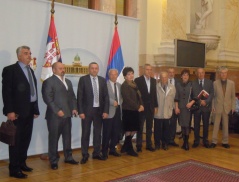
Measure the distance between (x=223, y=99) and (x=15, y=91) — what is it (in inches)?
135

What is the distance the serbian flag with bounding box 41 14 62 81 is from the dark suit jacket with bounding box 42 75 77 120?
36cm

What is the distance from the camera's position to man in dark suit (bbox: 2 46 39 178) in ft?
11.3

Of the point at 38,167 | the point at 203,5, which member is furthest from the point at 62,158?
the point at 203,5

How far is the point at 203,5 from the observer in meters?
7.91

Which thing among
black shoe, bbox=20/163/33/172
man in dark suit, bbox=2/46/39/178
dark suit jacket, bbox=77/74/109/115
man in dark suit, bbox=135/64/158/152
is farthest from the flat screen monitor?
black shoe, bbox=20/163/33/172

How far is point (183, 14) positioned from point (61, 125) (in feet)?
14.5

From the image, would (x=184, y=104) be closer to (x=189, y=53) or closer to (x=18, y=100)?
(x=189, y=53)

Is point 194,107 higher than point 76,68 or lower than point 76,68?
lower

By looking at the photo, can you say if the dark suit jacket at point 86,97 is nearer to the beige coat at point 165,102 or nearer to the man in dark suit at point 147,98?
the man in dark suit at point 147,98

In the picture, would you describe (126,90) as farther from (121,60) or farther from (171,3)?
(171,3)

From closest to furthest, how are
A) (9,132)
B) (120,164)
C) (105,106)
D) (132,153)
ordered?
(9,132) < (120,164) < (105,106) < (132,153)

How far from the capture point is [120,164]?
13.5 ft

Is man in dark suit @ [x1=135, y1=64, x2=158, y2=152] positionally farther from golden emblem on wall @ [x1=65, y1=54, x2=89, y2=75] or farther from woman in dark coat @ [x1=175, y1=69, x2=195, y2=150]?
golden emblem on wall @ [x1=65, y1=54, x2=89, y2=75]

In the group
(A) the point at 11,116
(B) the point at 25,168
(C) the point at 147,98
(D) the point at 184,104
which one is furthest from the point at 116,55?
(B) the point at 25,168
